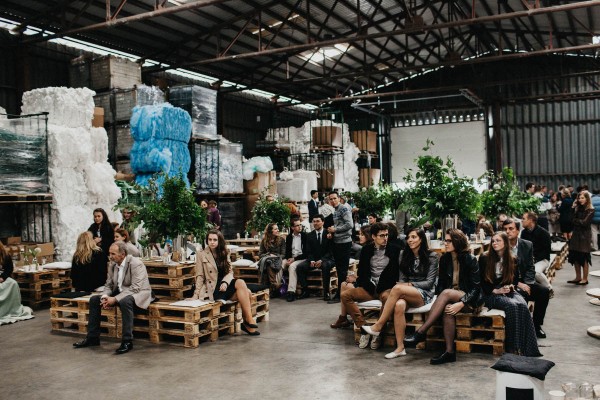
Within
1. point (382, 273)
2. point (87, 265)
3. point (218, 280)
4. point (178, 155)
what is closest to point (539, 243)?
point (382, 273)

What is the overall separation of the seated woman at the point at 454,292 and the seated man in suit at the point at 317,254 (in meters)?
3.70

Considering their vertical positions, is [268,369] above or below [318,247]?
below

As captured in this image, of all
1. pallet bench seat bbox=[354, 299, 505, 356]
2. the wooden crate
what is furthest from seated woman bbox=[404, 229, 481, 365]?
the wooden crate

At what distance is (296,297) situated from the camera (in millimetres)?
10156

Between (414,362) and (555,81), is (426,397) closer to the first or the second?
(414,362)

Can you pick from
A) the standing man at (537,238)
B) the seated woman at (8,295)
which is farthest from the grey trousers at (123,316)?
the standing man at (537,238)

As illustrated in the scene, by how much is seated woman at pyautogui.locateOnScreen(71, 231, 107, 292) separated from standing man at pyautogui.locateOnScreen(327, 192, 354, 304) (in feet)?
12.5

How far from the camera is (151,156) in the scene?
43.6 feet

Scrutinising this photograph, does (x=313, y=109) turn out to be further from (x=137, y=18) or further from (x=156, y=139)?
(x=137, y=18)

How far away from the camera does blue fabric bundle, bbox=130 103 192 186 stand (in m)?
13.4

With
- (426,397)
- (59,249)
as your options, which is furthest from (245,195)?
(426,397)

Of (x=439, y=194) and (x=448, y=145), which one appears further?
(x=448, y=145)

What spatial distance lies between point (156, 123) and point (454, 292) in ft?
30.4

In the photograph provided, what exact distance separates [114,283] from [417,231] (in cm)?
380
